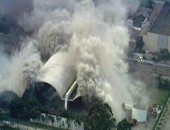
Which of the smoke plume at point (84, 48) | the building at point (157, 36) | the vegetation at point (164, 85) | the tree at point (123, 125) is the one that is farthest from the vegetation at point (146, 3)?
the tree at point (123, 125)

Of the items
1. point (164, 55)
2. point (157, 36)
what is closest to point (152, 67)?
point (164, 55)

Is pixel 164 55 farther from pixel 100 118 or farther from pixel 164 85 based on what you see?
pixel 100 118

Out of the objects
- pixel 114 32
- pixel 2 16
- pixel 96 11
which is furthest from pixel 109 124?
pixel 2 16

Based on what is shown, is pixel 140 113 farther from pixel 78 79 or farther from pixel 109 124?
pixel 78 79

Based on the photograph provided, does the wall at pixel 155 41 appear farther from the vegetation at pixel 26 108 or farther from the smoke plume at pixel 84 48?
the vegetation at pixel 26 108

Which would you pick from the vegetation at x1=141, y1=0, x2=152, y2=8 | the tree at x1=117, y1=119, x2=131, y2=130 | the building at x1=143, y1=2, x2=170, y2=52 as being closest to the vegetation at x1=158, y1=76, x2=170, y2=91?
the building at x1=143, y1=2, x2=170, y2=52

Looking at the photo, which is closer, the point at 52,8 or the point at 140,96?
the point at 140,96
